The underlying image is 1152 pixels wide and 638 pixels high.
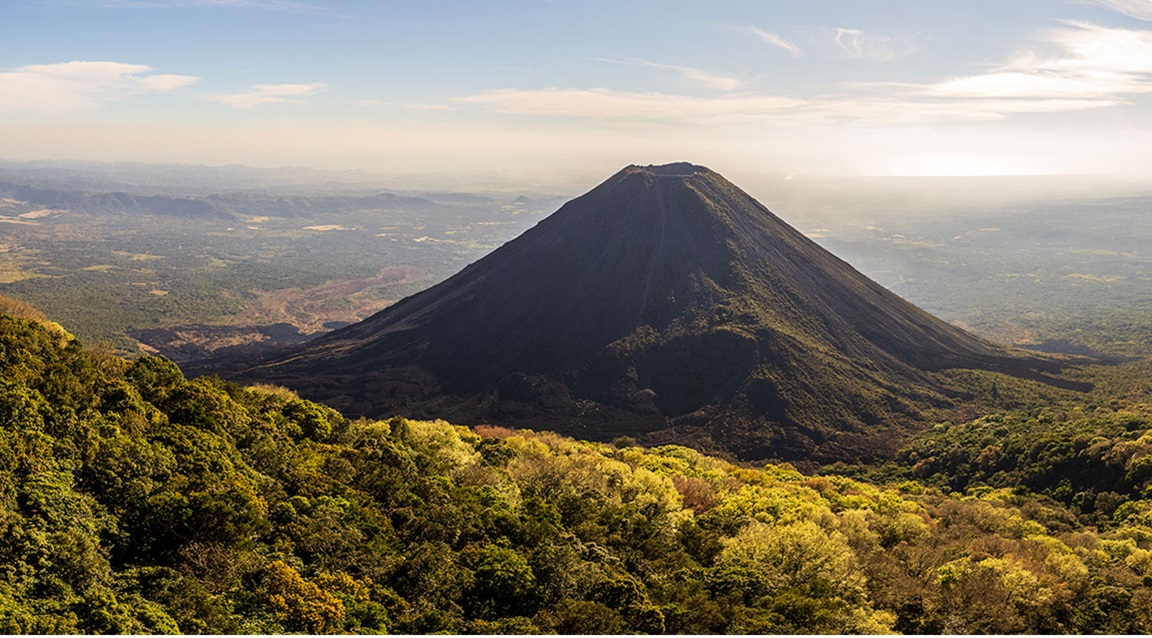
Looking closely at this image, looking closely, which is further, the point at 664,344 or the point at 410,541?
the point at 664,344

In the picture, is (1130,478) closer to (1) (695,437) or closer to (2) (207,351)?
(1) (695,437)

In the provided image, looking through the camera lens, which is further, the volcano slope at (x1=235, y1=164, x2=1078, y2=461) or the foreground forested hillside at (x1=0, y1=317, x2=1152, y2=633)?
the volcano slope at (x1=235, y1=164, x2=1078, y2=461)

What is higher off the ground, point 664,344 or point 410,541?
point 410,541

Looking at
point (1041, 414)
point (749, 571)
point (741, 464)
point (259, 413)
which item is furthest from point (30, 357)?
point (1041, 414)

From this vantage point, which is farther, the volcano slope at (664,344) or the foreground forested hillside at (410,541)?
the volcano slope at (664,344)
